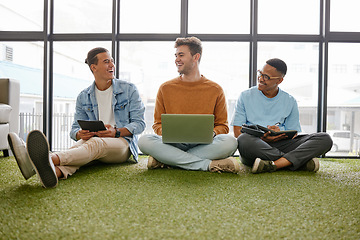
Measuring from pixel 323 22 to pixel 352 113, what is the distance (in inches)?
38.4

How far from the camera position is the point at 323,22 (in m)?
2.99

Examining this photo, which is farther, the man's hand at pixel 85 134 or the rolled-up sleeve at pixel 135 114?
the rolled-up sleeve at pixel 135 114

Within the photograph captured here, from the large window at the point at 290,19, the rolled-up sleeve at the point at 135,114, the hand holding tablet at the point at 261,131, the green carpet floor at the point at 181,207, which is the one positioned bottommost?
the green carpet floor at the point at 181,207

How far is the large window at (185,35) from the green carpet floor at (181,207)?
1.48 m

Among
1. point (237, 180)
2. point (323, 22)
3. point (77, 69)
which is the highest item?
point (323, 22)

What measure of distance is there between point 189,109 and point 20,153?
115 cm

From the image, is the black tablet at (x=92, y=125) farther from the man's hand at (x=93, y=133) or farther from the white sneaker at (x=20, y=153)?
the white sneaker at (x=20, y=153)

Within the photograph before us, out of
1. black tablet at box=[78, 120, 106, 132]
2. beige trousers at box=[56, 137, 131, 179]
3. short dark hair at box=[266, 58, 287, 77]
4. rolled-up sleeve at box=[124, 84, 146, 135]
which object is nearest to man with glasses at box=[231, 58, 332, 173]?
short dark hair at box=[266, 58, 287, 77]

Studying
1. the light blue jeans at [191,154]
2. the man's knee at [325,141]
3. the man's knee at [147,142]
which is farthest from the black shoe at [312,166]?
the man's knee at [147,142]

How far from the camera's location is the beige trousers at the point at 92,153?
1.61 m

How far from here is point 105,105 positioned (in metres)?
2.25

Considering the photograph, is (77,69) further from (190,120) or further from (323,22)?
(323,22)

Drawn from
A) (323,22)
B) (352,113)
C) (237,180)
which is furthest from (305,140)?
(323,22)

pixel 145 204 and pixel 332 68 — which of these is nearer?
pixel 145 204
